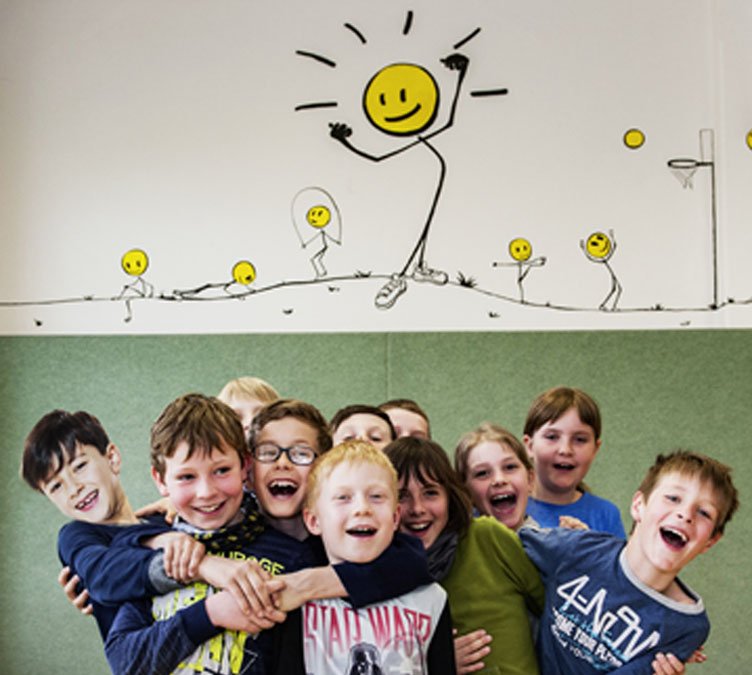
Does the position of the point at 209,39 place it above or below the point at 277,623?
above

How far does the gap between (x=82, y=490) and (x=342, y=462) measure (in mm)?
620

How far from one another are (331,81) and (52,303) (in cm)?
172

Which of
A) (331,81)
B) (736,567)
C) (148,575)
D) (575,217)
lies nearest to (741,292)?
(575,217)

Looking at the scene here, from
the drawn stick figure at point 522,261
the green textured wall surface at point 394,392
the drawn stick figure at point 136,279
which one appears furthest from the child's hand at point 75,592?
the drawn stick figure at point 522,261

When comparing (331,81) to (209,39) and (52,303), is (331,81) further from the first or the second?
(52,303)

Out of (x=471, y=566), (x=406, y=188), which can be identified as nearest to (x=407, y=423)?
(x=471, y=566)

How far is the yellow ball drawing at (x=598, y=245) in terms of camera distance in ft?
13.8

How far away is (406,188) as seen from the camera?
4281 millimetres

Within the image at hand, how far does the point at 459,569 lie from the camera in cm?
197

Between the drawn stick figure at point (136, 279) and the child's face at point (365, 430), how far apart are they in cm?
221

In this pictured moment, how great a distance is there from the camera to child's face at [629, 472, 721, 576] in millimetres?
1805

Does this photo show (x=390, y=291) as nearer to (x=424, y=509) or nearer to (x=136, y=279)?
(x=136, y=279)

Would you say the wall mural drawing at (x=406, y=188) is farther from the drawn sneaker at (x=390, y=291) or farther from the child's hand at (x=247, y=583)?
the child's hand at (x=247, y=583)

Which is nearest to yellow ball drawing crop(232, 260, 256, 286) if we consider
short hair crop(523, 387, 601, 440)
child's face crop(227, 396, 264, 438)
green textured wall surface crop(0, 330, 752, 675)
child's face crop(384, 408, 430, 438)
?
green textured wall surface crop(0, 330, 752, 675)
